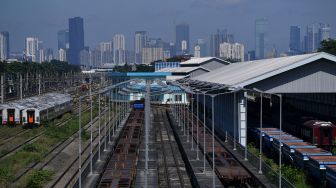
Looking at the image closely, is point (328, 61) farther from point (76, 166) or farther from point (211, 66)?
point (211, 66)

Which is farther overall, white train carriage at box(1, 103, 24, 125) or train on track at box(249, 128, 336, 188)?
white train carriage at box(1, 103, 24, 125)

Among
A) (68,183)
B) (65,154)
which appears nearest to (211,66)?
(65,154)

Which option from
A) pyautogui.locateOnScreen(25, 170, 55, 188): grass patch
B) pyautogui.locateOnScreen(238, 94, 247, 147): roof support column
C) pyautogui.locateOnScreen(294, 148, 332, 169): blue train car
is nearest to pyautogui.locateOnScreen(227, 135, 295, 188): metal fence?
pyautogui.locateOnScreen(238, 94, 247, 147): roof support column

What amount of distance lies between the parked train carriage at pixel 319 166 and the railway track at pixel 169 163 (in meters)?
5.66

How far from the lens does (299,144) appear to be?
28.4 m

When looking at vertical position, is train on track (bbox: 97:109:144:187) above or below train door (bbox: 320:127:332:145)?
below

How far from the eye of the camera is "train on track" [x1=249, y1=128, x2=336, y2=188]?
2178 centimetres

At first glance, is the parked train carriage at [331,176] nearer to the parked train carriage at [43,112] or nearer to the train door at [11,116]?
the parked train carriage at [43,112]

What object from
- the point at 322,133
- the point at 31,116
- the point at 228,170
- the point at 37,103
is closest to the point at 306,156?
the point at 228,170

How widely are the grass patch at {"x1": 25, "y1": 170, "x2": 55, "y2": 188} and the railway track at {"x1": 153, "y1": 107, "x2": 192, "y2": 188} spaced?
5.67 meters

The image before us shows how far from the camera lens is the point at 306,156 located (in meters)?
24.7

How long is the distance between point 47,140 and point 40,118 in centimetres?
895

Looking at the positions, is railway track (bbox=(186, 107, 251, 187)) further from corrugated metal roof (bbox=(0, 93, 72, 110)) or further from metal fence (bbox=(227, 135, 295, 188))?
corrugated metal roof (bbox=(0, 93, 72, 110))

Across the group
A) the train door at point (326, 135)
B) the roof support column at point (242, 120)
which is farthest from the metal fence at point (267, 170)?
the train door at point (326, 135)
